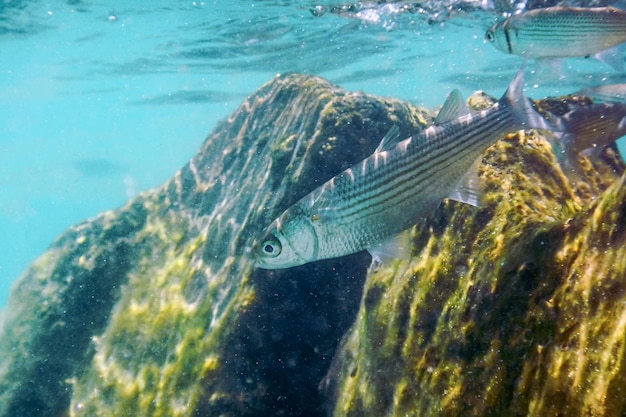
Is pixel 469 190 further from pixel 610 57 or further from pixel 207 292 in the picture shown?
pixel 207 292

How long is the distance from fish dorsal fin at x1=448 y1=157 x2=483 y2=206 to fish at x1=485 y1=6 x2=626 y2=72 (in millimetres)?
1909

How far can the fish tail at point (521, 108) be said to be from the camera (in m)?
2.75

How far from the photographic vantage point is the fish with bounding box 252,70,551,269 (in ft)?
8.98

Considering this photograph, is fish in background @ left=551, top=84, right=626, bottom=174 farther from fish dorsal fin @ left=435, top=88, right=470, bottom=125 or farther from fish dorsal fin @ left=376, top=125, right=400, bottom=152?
fish dorsal fin @ left=376, top=125, right=400, bottom=152

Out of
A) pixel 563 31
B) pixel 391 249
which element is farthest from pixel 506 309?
pixel 563 31

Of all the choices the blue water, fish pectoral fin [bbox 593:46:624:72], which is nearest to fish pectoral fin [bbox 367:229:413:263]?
fish pectoral fin [bbox 593:46:624:72]

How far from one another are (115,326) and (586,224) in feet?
20.9

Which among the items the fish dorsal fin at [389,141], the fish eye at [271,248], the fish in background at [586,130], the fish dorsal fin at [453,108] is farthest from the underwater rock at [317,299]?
the fish eye at [271,248]

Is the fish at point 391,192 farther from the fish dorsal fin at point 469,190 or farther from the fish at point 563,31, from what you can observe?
the fish at point 563,31

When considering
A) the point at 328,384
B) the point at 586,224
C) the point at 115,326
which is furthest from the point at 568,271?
the point at 115,326

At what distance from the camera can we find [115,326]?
641 cm

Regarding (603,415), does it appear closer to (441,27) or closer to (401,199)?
(401,199)

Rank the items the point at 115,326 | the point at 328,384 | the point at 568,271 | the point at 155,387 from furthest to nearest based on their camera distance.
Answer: the point at 115,326, the point at 155,387, the point at 328,384, the point at 568,271

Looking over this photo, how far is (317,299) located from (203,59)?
20883 mm
